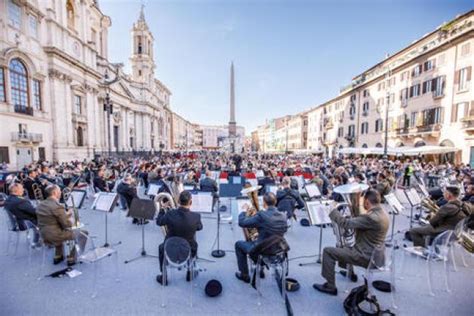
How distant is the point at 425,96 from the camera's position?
23.8 m

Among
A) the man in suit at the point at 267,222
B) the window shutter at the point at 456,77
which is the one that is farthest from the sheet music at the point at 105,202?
the window shutter at the point at 456,77

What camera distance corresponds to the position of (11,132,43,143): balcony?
18766 millimetres

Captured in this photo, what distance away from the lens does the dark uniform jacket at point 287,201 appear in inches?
255

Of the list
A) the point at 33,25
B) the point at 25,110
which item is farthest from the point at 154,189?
the point at 33,25

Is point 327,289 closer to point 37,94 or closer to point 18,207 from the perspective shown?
point 18,207

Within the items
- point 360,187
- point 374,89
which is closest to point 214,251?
point 360,187

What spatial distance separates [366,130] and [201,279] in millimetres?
37978

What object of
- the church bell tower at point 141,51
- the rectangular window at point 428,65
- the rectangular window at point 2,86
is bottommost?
the rectangular window at point 2,86

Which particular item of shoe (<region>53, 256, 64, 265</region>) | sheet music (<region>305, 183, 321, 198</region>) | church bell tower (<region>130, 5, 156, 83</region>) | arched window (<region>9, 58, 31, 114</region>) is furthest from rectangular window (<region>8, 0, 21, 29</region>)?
church bell tower (<region>130, 5, 156, 83</region>)

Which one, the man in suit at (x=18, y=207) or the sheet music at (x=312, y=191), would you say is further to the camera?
the sheet music at (x=312, y=191)

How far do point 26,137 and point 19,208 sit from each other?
66.5 ft

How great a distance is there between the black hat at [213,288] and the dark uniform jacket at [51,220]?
290 centimetres

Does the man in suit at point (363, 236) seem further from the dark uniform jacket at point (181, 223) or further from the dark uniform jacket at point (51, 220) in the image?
the dark uniform jacket at point (51, 220)

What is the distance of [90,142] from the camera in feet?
96.9
